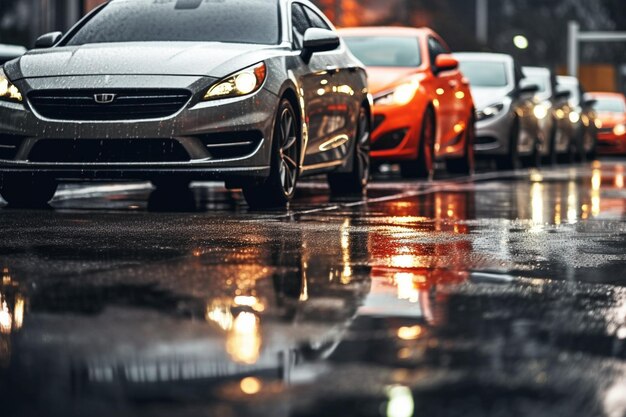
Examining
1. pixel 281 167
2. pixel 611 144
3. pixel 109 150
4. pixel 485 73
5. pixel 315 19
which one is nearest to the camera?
pixel 109 150

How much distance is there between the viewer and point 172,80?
11.1 meters

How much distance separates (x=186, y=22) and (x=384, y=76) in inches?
244

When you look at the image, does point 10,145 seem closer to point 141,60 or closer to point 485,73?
point 141,60

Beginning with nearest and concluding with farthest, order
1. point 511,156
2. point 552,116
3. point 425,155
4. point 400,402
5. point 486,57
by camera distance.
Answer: point 400,402
point 425,155
point 511,156
point 486,57
point 552,116

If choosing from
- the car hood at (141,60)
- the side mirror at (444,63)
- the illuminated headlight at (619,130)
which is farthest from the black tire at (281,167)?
the illuminated headlight at (619,130)

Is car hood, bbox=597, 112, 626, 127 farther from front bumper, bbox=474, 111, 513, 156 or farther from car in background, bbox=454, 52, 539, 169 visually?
front bumper, bbox=474, 111, 513, 156

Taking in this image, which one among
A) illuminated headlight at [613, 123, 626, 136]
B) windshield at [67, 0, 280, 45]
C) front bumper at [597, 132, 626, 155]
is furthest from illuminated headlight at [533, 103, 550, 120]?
windshield at [67, 0, 280, 45]

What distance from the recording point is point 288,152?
1214 centimetres

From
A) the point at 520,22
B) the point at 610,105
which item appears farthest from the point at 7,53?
the point at 520,22

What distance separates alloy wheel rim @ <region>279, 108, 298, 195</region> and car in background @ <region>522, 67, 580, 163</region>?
14.3m

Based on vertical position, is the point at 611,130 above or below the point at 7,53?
below

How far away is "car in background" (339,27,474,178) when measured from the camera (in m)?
18.1

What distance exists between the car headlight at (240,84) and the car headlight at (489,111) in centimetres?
1229

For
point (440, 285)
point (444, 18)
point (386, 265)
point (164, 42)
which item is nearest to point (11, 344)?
point (440, 285)
